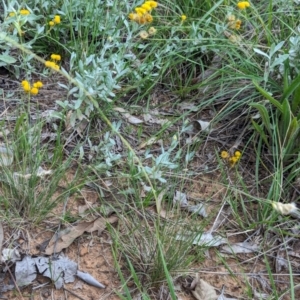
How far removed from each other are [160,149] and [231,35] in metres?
0.68

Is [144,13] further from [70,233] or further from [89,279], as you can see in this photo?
[89,279]

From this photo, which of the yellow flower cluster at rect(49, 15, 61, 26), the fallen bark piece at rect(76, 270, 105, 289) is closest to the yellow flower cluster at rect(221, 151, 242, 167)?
the fallen bark piece at rect(76, 270, 105, 289)

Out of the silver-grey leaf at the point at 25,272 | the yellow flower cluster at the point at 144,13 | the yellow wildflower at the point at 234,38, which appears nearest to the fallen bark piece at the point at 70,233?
the silver-grey leaf at the point at 25,272

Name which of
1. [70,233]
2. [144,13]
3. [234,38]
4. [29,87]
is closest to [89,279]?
[70,233]

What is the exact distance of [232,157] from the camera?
7.59ft

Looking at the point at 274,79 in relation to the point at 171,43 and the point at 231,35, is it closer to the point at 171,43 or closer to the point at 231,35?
the point at 231,35

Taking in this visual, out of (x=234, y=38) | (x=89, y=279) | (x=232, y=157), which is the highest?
(x=234, y=38)

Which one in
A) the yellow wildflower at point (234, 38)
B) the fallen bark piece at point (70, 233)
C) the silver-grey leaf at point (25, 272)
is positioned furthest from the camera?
the yellow wildflower at point (234, 38)

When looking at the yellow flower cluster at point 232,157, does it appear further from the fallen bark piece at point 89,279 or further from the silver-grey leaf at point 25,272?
the silver-grey leaf at point 25,272

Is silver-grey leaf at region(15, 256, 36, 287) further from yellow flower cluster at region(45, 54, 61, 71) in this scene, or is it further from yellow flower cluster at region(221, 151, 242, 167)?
yellow flower cluster at region(221, 151, 242, 167)

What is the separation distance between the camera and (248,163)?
2.39m

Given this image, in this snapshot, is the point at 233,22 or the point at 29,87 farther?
the point at 233,22

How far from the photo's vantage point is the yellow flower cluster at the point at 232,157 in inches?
88.9

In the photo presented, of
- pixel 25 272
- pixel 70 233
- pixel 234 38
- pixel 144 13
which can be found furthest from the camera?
pixel 234 38
